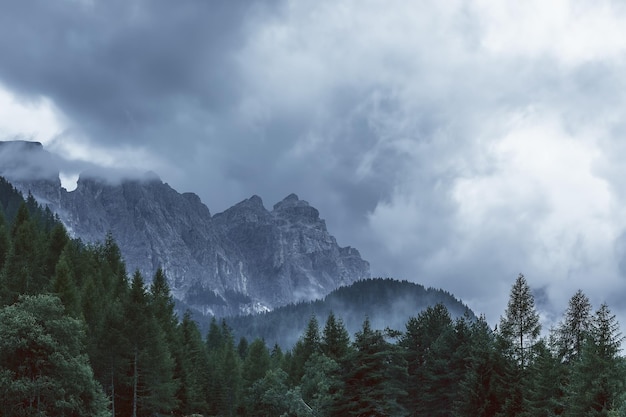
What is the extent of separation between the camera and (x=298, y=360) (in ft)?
345

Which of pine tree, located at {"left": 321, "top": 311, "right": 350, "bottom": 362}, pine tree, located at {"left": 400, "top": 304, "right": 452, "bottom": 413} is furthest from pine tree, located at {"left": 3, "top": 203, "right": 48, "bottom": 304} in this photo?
pine tree, located at {"left": 400, "top": 304, "right": 452, "bottom": 413}

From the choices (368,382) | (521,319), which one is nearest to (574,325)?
(521,319)

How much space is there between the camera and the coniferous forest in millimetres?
50812

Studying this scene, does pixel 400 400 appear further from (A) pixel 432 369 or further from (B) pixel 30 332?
(B) pixel 30 332

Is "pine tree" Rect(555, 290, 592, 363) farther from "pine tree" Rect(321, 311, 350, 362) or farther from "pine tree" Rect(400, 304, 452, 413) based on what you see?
"pine tree" Rect(321, 311, 350, 362)

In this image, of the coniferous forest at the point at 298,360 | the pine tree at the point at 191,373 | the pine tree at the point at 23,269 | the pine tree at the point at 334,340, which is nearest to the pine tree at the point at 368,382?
the coniferous forest at the point at 298,360

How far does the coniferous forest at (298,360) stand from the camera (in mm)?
50812

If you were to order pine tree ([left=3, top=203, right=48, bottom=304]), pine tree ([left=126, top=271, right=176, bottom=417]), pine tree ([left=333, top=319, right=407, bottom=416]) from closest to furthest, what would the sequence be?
pine tree ([left=333, top=319, right=407, bottom=416]) → pine tree ([left=126, top=271, right=176, bottom=417]) → pine tree ([left=3, top=203, right=48, bottom=304])

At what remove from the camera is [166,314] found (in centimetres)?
9050

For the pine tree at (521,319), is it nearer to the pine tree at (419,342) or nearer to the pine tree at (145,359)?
the pine tree at (419,342)

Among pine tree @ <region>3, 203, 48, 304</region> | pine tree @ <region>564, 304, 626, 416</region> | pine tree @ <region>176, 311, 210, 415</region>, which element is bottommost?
pine tree @ <region>564, 304, 626, 416</region>

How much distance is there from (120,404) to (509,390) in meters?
41.3

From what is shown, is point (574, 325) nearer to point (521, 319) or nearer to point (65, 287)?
point (521, 319)

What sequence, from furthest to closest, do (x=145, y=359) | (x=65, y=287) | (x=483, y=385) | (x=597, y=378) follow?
(x=65, y=287), (x=483, y=385), (x=145, y=359), (x=597, y=378)
